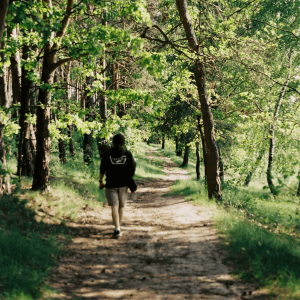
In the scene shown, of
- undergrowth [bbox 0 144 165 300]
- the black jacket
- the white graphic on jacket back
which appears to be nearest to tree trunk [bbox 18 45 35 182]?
undergrowth [bbox 0 144 165 300]

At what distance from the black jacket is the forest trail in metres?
1.32

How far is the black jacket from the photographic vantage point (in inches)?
253

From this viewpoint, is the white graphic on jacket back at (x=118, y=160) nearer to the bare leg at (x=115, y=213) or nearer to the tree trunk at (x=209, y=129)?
the bare leg at (x=115, y=213)

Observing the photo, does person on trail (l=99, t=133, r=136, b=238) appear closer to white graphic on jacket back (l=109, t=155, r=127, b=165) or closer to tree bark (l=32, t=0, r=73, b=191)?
white graphic on jacket back (l=109, t=155, r=127, b=165)

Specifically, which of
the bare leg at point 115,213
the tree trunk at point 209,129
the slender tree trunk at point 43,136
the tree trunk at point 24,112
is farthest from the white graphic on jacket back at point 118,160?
the tree trunk at point 209,129

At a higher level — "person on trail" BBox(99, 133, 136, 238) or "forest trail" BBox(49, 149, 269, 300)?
"person on trail" BBox(99, 133, 136, 238)

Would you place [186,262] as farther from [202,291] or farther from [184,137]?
[184,137]

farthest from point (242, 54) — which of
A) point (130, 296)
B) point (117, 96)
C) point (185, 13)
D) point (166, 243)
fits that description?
point (130, 296)

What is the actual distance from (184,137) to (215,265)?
1374cm

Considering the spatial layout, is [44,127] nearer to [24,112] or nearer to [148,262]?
[24,112]

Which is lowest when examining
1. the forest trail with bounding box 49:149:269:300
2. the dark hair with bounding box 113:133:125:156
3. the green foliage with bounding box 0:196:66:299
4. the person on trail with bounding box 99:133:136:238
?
the forest trail with bounding box 49:149:269:300

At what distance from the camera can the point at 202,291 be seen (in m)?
4.14

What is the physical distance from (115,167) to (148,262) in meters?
2.14

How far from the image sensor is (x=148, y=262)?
534cm
